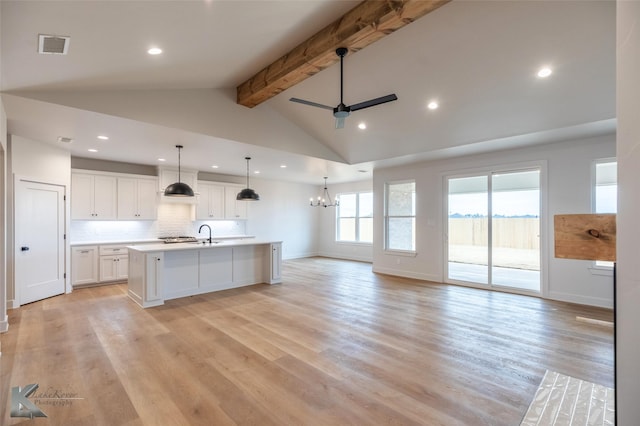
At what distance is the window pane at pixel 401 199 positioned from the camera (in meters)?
7.33

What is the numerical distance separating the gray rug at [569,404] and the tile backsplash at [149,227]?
7613 millimetres

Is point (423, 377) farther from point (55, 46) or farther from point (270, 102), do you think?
point (270, 102)

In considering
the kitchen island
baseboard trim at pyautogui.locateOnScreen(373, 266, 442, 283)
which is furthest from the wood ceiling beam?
baseboard trim at pyautogui.locateOnScreen(373, 266, 442, 283)

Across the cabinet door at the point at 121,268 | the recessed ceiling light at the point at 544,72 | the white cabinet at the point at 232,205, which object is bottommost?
the cabinet door at the point at 121,268

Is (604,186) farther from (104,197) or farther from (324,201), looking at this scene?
(104,197)

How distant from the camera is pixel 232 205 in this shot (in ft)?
28.9

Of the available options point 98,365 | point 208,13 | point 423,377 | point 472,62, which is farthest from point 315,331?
point 472,62

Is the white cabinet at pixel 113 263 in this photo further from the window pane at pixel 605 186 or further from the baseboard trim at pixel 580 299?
the window pane at pixel 605 186

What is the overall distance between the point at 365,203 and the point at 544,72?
6769 mm

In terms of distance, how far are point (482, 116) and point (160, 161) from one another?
6.45 meters

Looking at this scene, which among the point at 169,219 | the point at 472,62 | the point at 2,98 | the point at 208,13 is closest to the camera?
the point at 208,13

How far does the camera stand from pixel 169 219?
765cm

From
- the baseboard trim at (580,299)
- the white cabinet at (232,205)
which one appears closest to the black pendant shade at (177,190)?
the white cabinet at (232,205)

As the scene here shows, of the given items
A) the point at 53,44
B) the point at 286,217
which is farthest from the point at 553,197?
the point at 286,217
